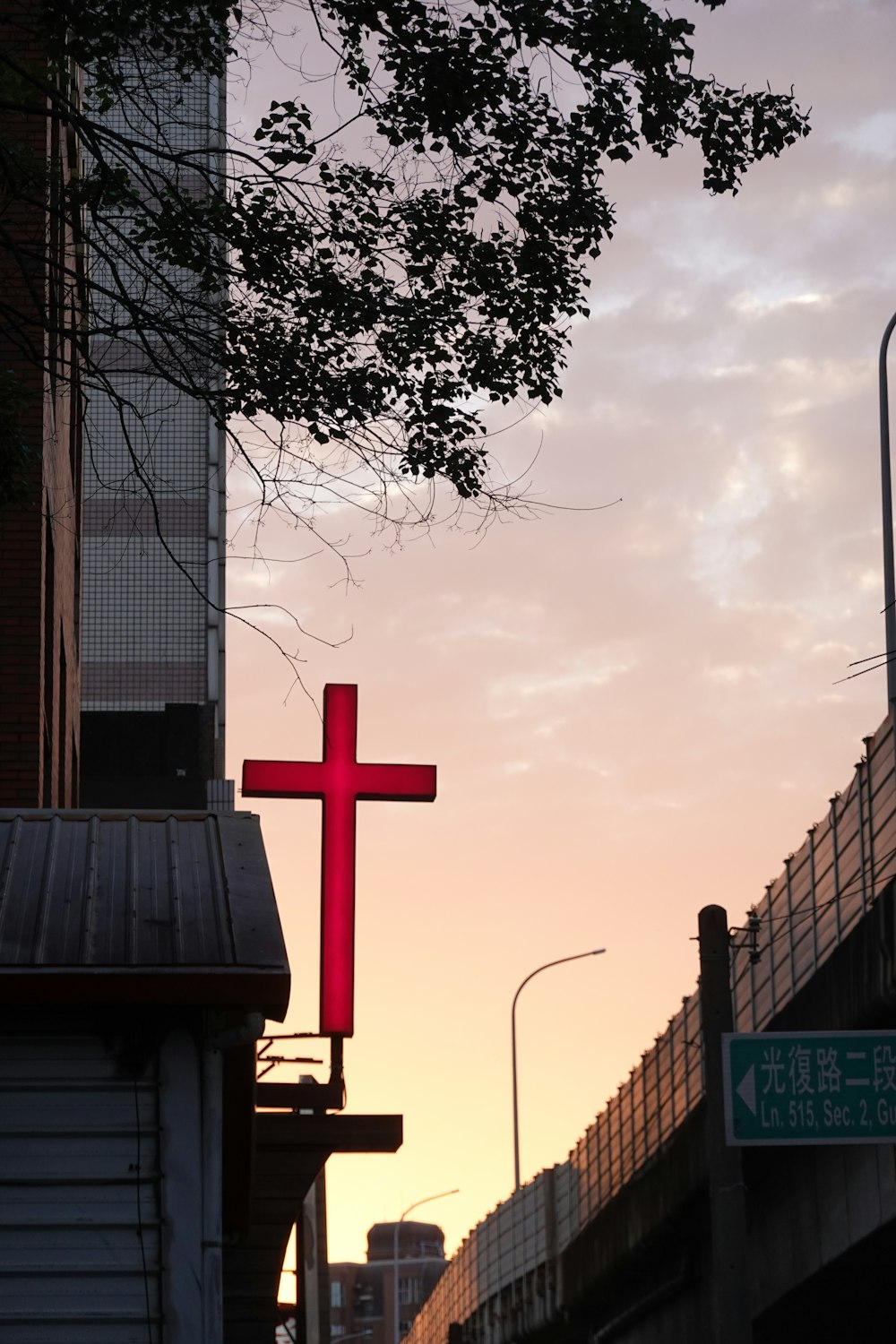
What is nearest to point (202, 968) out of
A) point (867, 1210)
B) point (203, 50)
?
point (203, 50)

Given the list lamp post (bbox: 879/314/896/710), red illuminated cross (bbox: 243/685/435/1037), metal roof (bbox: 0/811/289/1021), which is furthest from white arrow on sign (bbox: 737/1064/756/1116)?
lamp post (bbox: 879/314/896/710)

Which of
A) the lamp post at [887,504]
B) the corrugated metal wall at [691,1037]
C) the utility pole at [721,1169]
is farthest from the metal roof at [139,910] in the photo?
the lamp post at [887,504]

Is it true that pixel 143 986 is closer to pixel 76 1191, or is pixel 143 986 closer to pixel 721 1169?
pixel 76 1191

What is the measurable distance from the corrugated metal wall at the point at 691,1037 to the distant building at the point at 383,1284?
426 ft

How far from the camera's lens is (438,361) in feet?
36.6

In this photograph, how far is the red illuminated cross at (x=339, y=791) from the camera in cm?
1836

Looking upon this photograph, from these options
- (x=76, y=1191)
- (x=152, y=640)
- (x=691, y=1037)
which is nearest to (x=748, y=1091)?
(x=76, y=1191)

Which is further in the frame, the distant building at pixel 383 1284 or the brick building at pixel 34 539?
the distant building at pixel 383 1284

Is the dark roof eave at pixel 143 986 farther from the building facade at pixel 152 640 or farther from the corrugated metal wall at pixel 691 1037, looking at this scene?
the building facade at pixel 152 640

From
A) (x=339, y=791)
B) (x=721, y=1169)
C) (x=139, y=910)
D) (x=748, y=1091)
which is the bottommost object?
(x=721, y=1169)

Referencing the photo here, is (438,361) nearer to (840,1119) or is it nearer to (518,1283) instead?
(840,1119)

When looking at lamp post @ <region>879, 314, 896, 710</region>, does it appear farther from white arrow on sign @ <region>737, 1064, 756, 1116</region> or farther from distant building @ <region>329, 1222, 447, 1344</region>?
distant building @ <region>329, 1222, 447, 1344</region>

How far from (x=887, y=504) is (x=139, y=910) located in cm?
2020

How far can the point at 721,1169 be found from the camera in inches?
595
